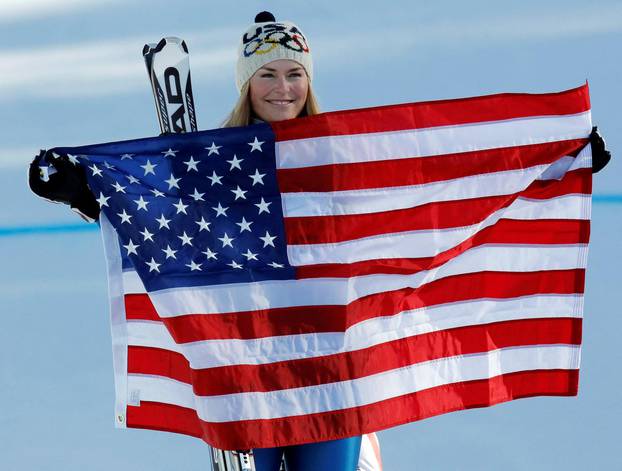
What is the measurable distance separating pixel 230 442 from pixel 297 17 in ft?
20.9

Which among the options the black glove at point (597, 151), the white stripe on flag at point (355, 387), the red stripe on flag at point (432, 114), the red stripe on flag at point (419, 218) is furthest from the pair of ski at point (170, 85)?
the black glove at point (597, 151)

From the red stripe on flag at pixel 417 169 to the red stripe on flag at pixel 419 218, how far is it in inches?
2.3

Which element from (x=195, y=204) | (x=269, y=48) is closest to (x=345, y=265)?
(x=195, y=204)

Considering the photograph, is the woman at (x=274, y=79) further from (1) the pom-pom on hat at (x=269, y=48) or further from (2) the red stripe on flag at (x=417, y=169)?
(2) the red stripe on flag at (x=417, y=169)

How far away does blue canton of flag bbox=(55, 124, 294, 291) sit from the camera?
233cm

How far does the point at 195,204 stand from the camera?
7.81 feet

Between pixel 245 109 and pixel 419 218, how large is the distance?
463 mm

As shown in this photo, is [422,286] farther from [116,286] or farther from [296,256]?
[116,286]

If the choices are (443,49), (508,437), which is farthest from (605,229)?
(508,437)

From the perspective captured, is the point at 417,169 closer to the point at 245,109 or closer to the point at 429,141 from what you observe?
the point at 429,141

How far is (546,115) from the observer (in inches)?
102

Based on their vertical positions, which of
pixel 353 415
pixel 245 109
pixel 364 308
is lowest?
pixel 353 415

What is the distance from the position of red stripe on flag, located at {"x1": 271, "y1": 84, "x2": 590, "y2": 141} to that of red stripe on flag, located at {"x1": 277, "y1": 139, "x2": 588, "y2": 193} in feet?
0.24

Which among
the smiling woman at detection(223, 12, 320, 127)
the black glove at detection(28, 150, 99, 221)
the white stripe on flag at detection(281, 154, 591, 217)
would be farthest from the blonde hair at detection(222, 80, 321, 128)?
the black glove at detection(28, 150, 99, 221)
